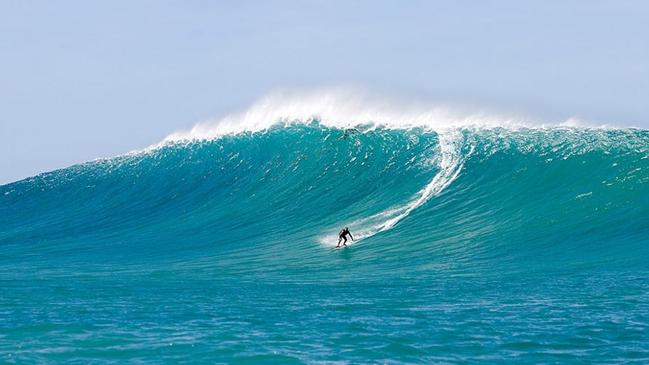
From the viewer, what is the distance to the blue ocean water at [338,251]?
8.68 m

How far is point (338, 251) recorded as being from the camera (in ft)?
55.2

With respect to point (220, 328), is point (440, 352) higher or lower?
lower

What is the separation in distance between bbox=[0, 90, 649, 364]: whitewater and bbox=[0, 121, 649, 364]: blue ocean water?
0.06 metres

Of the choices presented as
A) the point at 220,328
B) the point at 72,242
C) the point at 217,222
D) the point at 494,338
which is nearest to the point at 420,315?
the point at 494,338

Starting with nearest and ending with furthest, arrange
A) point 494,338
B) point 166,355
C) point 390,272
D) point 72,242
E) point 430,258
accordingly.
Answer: point 166,355 < point 494,338 < point 390,272 < point 430,258 < point 72,242

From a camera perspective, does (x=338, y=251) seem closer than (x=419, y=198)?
Yes

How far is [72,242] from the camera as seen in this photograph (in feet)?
67.0

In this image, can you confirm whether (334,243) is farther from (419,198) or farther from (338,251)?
(419,198)

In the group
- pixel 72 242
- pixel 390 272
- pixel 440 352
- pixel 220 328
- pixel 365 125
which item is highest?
pixel 365 125

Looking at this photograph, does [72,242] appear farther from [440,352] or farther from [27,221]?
[440,352]

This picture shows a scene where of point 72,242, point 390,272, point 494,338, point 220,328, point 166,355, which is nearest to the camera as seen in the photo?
point 166,355

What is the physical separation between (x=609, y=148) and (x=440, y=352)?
50.7ft

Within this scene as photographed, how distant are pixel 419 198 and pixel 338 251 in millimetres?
4357

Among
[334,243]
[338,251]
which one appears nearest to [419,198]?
[334,243]
